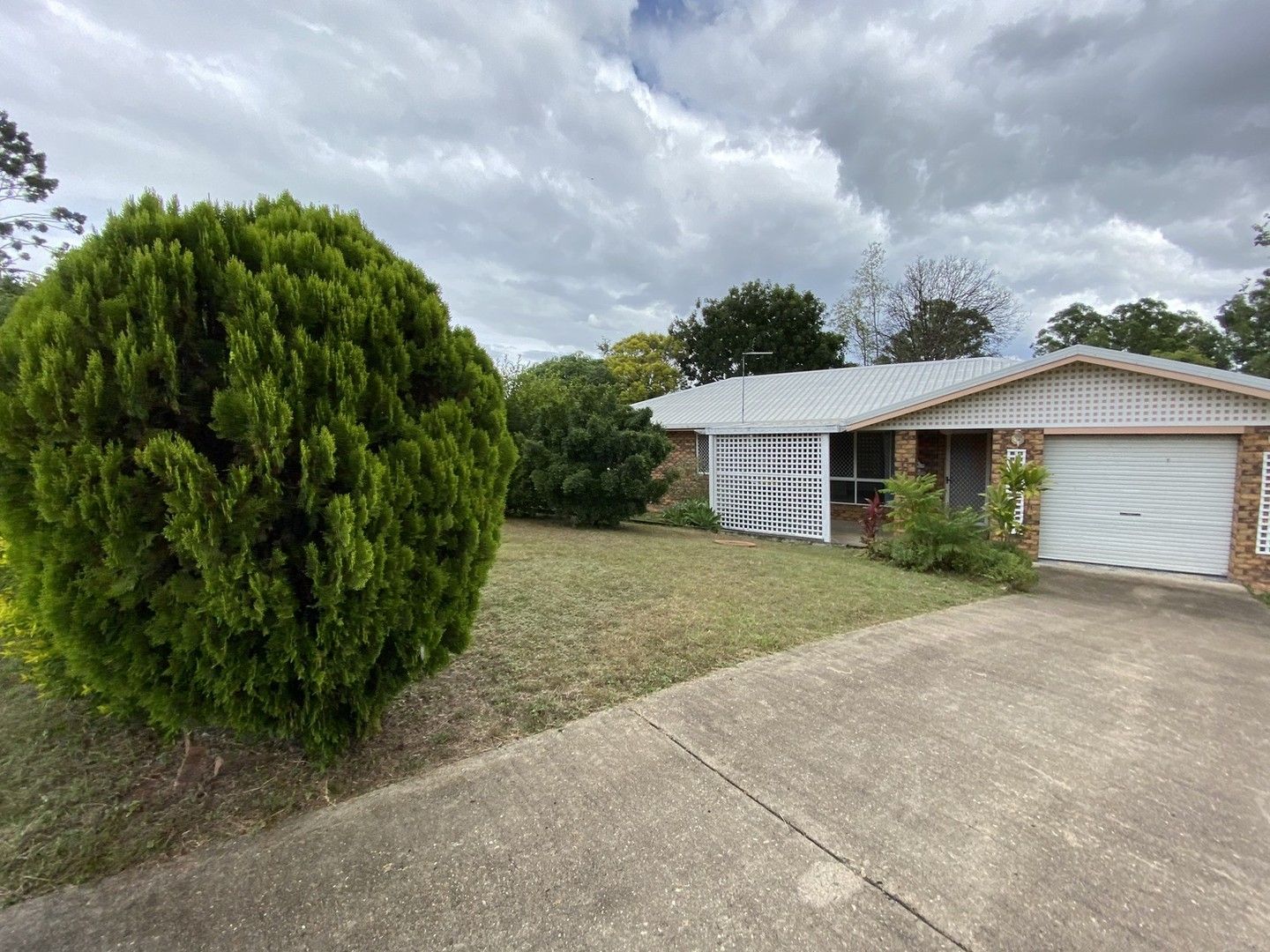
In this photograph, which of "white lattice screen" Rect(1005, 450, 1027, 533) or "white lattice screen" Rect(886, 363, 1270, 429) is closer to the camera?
"white lattice screen" Rect(886, 363, 1270, 429)

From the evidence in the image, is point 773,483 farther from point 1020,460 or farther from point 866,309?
point 866,309

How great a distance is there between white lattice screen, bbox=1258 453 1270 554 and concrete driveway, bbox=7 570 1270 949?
628 centimetres

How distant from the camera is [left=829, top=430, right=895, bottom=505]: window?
44.3 feet

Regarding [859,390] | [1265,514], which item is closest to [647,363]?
[859,390]

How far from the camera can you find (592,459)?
37.8 feet

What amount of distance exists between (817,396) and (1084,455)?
6240 millimetres

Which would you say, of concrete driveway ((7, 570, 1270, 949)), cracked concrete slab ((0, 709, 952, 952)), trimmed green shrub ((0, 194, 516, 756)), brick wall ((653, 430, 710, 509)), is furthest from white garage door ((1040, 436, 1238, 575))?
trimmed green shrub ((0, 194, 516, 756))

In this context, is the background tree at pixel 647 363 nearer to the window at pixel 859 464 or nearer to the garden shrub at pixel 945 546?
the window at pixel 859 464

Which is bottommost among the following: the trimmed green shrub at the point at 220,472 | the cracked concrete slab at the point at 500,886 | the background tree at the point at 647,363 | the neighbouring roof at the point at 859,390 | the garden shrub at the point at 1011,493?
the cracked concrete slab at the point at 500,886

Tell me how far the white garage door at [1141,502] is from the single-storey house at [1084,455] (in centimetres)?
2

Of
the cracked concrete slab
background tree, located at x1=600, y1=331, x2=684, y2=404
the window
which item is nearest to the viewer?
the cracked concrete slab

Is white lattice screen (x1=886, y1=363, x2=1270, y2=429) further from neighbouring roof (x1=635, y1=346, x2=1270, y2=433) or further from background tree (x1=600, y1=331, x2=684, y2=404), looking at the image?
background tree (x1=600, y1=331, x2=684, y2=404)

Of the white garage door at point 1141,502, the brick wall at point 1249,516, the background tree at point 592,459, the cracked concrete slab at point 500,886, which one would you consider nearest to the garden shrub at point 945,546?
the white garage door at point 1141,502

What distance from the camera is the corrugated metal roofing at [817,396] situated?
12859mm
